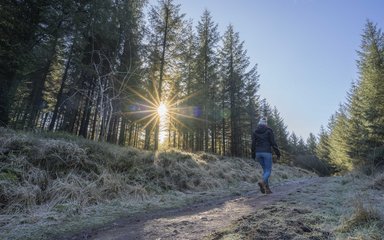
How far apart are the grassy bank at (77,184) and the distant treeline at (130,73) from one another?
3.42 m

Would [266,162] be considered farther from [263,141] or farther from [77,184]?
[77,184]

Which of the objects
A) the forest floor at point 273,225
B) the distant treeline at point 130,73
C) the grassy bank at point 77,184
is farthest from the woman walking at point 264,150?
the distant treeline at point 130,73

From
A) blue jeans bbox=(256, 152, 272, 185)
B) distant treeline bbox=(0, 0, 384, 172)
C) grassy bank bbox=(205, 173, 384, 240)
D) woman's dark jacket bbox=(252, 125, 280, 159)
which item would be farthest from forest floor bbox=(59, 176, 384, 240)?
distant treeline bbox=(0, 0, 384, 172)

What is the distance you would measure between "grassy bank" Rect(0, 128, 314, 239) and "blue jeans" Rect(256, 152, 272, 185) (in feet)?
5.73

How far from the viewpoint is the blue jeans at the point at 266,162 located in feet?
20.6

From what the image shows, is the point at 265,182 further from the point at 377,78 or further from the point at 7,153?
the point at 377,78

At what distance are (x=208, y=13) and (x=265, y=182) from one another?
2490cm

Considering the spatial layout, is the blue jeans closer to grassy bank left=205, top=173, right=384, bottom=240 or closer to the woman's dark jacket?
the woman's dark jacket

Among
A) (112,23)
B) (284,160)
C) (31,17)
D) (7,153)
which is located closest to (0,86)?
(31,17)

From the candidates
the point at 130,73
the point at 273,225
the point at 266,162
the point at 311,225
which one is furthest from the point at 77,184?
the point at 130,73

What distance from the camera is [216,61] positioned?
26047mm

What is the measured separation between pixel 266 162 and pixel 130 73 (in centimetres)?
1057

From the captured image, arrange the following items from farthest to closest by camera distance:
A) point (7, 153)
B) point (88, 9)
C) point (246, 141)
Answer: point (246, 141) → point (88, 9) → point (7, 153)

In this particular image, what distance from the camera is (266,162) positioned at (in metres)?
6.35
